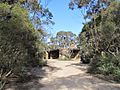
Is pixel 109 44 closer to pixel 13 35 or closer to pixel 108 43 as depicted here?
pixel 108 43

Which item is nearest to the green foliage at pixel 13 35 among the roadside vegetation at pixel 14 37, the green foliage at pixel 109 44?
the roadside vegetation at pixel 14 37

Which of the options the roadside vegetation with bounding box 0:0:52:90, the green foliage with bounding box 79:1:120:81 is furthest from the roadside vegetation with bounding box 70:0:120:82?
the roadside vegetation with bounding box 0:0:52:90

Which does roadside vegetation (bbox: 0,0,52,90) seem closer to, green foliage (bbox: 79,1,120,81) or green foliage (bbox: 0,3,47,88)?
green foliage (bbox: 0,3,47,88)

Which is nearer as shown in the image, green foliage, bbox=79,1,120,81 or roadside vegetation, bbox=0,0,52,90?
roadside vegetation, bbox=0,0,52,90

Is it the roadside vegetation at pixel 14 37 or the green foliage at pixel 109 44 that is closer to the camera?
the roadside vegetation at pixel 14 37

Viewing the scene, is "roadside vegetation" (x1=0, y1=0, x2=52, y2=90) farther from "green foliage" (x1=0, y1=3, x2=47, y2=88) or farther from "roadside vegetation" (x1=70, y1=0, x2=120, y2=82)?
"roadside vegetation" (x1=70, y1=0, x2=120, y2=82)

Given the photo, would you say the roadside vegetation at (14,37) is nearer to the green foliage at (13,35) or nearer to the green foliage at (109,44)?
the green foliage at (13,35)

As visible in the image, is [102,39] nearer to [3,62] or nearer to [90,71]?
[90,71]

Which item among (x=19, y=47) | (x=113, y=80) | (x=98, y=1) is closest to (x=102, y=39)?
(x=113, y=80)

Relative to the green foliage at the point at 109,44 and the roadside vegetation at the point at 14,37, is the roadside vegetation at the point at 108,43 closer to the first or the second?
the green foliage at the point at 109,44

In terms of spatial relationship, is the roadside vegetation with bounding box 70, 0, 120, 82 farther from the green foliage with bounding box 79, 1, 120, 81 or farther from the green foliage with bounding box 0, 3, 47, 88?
the green foliage with bounding box 0, 3, 47, 88

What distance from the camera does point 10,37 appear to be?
399 inches

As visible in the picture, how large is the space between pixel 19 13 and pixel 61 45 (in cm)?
5187

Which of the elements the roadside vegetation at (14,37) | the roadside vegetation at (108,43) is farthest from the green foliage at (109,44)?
the roadside vegetation at (14,37)
